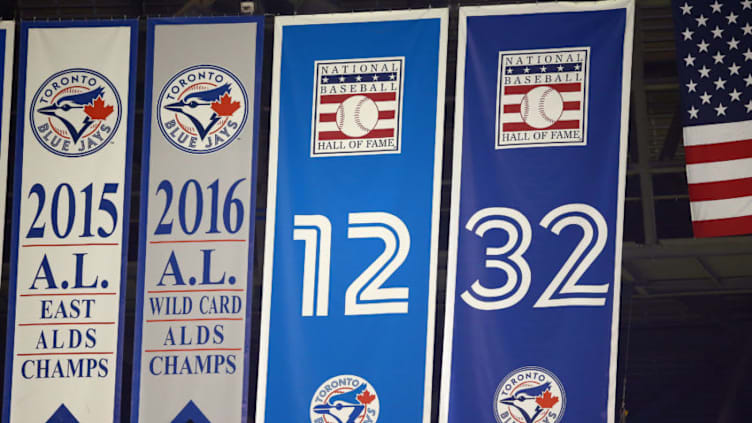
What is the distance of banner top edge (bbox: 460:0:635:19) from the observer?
31.7 ft

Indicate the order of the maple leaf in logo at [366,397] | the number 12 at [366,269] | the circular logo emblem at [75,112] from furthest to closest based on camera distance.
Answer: the circular logo emblem at [75,112] → the number 12 at [366,269] → the maple leaf in logo at [366,397]

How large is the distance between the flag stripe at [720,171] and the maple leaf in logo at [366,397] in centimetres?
304

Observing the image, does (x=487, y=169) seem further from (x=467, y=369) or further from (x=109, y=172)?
(x=109, y=172)

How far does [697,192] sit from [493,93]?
1.79m

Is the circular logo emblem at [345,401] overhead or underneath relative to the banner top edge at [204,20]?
underneath

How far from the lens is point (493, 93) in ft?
31.9

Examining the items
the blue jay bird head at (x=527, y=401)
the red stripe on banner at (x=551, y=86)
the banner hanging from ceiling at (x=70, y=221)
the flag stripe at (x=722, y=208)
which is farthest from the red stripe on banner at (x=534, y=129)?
the banner hanging from ceiling at (x=70, y=221)

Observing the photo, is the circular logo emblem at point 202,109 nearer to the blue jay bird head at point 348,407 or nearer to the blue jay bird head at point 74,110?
the blue jay bird head at point 74,110

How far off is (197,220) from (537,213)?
2727 millimetres

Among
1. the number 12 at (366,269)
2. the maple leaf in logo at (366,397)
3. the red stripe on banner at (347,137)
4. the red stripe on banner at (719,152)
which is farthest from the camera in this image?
the red stripe on banner at (347,137)

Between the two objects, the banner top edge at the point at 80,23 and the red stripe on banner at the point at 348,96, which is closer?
the red stripe on banner at the point at 348,96

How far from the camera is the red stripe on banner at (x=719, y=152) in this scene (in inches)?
377

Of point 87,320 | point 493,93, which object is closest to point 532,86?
point 493,93

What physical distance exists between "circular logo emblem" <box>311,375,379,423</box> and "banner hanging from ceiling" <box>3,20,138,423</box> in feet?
5.38
